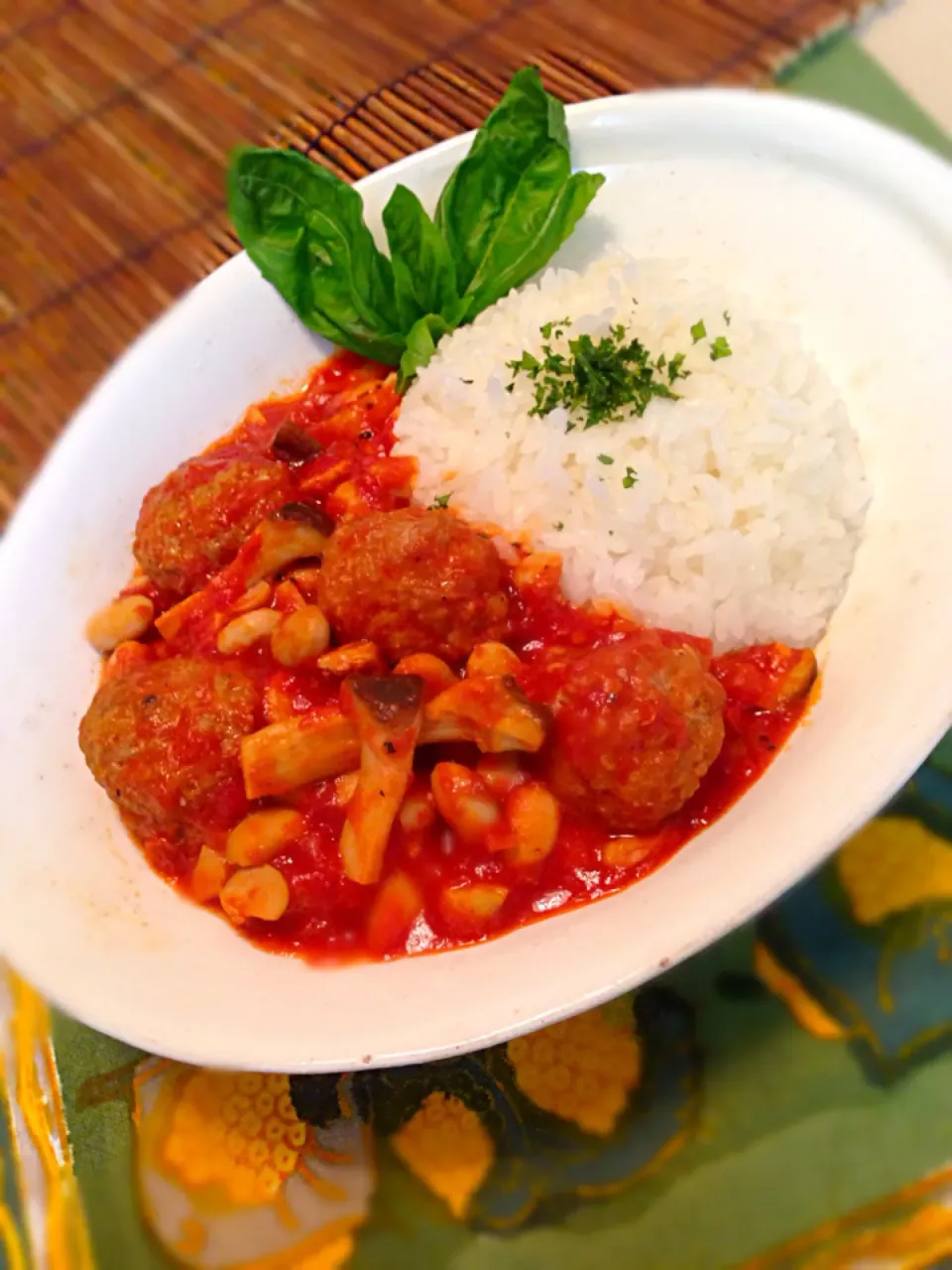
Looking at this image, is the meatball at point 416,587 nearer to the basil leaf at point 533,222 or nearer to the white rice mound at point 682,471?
the white rice mound at point 682,471

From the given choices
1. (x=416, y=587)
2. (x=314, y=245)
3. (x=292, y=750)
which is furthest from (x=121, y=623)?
(x=314, y=245)

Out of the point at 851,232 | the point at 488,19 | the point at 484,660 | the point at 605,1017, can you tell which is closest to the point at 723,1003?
the point at 605,1017

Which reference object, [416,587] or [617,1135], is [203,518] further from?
[617,1135]

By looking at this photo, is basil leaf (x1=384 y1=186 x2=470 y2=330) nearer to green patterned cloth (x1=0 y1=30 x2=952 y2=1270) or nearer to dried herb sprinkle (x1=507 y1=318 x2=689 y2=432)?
dried herb sprinkle (x1=507 y1=318 x2=689 y2=432)

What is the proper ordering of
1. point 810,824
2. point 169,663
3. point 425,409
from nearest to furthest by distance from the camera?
point 810,824 < point 169,663 < point 425,409

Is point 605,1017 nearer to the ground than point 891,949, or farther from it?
nearer to the ground

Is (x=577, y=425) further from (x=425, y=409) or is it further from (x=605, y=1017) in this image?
(x=605, y=1017)

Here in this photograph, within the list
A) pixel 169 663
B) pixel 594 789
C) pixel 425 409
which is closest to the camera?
pixel 594 789

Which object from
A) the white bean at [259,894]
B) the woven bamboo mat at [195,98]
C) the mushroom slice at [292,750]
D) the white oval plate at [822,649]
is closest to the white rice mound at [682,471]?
the white oval plate at [822,649]
